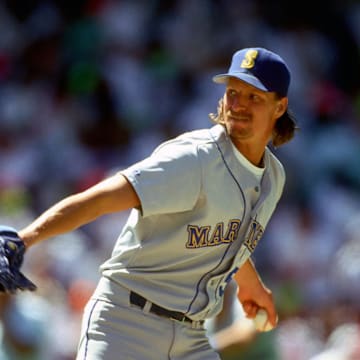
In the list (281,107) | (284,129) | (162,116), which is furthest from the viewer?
(162,116)

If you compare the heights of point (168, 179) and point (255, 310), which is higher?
point (168, 179)

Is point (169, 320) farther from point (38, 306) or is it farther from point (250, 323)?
point (38, 306)

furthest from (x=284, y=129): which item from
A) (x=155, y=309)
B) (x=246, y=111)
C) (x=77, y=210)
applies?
(x=77, y=210)

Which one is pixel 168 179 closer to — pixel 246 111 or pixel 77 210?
pixel 77 210

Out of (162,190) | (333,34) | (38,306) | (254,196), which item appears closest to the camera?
(162,190)

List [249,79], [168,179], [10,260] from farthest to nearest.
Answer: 1. [249,79]
2. [168,179]
3. [10,260]

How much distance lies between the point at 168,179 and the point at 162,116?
5.84 meters

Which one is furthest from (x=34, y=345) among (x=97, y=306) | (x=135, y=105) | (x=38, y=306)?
(x=135, y=105)

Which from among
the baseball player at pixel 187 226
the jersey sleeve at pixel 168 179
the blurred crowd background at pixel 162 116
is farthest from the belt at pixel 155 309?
the blurred crowd background at pixel 162 116

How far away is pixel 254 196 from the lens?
14.3 ft

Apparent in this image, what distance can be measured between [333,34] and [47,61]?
2.62 meters

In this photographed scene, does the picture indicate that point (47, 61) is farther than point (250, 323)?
Yes

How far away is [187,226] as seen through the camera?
4098mm

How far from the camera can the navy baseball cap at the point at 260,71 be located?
4266 mm
